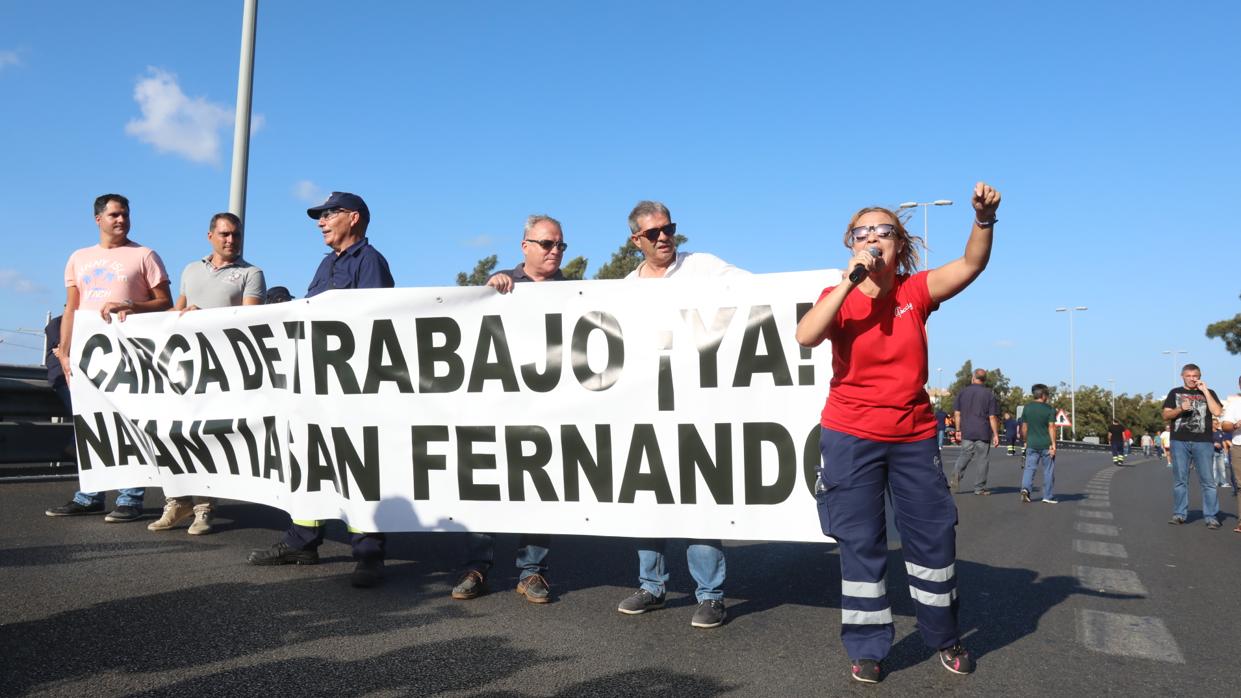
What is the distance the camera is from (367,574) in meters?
4.61

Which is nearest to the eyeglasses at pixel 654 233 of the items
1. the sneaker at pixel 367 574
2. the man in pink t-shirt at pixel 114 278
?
the sneaker at pixel 367 574

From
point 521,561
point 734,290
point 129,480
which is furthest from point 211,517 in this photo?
point 734,290

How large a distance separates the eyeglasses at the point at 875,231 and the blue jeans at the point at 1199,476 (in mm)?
9060

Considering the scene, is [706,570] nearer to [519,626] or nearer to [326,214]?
[519,626]

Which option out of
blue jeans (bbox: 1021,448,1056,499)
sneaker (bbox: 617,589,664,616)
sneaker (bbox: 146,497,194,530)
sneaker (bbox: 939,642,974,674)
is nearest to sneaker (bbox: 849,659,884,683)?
sneaker (bbox: 939,642,974,674)

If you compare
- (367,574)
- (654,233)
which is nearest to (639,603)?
(367,574)

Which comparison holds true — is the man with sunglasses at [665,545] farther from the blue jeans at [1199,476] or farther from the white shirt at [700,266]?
the blue jeans at [1199,476]

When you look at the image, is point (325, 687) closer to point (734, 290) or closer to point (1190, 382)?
point (734, 290)

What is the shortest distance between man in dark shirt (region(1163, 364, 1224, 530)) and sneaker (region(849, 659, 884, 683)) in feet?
29.0

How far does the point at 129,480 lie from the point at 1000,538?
23.2 feet

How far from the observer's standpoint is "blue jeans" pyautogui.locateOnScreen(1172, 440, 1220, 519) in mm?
10414

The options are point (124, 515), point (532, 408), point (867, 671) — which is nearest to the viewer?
point (867, 671)

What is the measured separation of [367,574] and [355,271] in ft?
5.52

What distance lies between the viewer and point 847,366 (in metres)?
3.48
